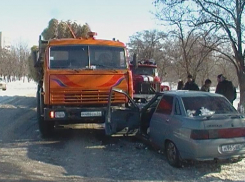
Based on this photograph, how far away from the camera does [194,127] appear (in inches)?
237

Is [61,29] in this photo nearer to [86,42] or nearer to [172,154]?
[86,42]

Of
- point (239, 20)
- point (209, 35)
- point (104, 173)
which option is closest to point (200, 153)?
point (104, 173)

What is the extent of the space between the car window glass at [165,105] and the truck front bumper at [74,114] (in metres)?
1.74

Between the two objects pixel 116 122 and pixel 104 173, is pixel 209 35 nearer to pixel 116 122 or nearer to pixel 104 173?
pixel 116 122

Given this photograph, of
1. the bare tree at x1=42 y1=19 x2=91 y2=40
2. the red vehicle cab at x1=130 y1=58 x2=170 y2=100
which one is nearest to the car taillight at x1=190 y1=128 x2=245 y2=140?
the red vehicle cab at x1=130 y1=58 x2=170 y2=100

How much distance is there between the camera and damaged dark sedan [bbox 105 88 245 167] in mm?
5977

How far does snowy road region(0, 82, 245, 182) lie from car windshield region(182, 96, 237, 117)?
1.05 m

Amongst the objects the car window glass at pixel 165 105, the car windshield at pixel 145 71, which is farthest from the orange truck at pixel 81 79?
the car windshield at pixel 145 71

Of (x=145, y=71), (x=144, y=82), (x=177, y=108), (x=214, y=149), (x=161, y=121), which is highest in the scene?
(x=145, y=71)

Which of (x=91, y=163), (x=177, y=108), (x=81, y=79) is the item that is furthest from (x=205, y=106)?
(x=81, y=79)

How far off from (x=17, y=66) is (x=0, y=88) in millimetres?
34202

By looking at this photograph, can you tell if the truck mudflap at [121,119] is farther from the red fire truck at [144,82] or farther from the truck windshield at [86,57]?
the red fire truck at [144,82]

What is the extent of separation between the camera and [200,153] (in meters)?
5.90

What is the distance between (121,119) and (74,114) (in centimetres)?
123
